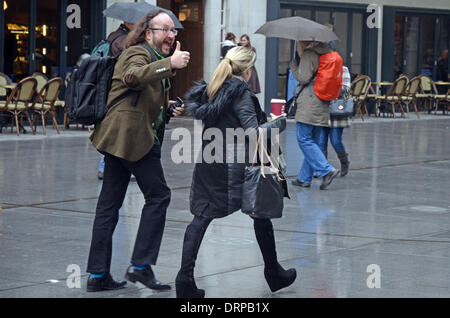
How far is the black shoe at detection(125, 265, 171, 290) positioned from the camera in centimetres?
632

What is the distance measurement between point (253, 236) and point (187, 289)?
2417 millimetres

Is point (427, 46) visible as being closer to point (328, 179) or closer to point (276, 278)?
point (328, 179)

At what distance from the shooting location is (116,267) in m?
7.05

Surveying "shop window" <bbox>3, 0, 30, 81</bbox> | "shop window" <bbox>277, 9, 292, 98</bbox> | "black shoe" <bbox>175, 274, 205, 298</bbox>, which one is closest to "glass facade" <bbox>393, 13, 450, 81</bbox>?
"shop window" <bbox>277, 9, 292, 98</bbox>

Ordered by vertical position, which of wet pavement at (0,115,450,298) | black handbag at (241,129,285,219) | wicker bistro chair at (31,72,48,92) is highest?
wicker bistro chair at (31,72,48,92)

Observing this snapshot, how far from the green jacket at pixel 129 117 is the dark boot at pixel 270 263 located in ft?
2.98

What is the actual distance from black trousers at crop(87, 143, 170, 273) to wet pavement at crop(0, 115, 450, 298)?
24cm

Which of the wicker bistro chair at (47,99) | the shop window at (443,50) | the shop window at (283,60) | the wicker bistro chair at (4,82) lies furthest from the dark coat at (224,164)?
the shop window at (443,50)

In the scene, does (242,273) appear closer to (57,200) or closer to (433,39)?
(57,200)

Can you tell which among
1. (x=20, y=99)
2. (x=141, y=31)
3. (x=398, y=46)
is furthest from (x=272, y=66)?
(x=141, y=31)

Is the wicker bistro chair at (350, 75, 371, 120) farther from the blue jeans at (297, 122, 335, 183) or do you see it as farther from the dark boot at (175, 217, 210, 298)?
the dark boot at (175, 217, 210, 298)

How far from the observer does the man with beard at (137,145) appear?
6266mm
